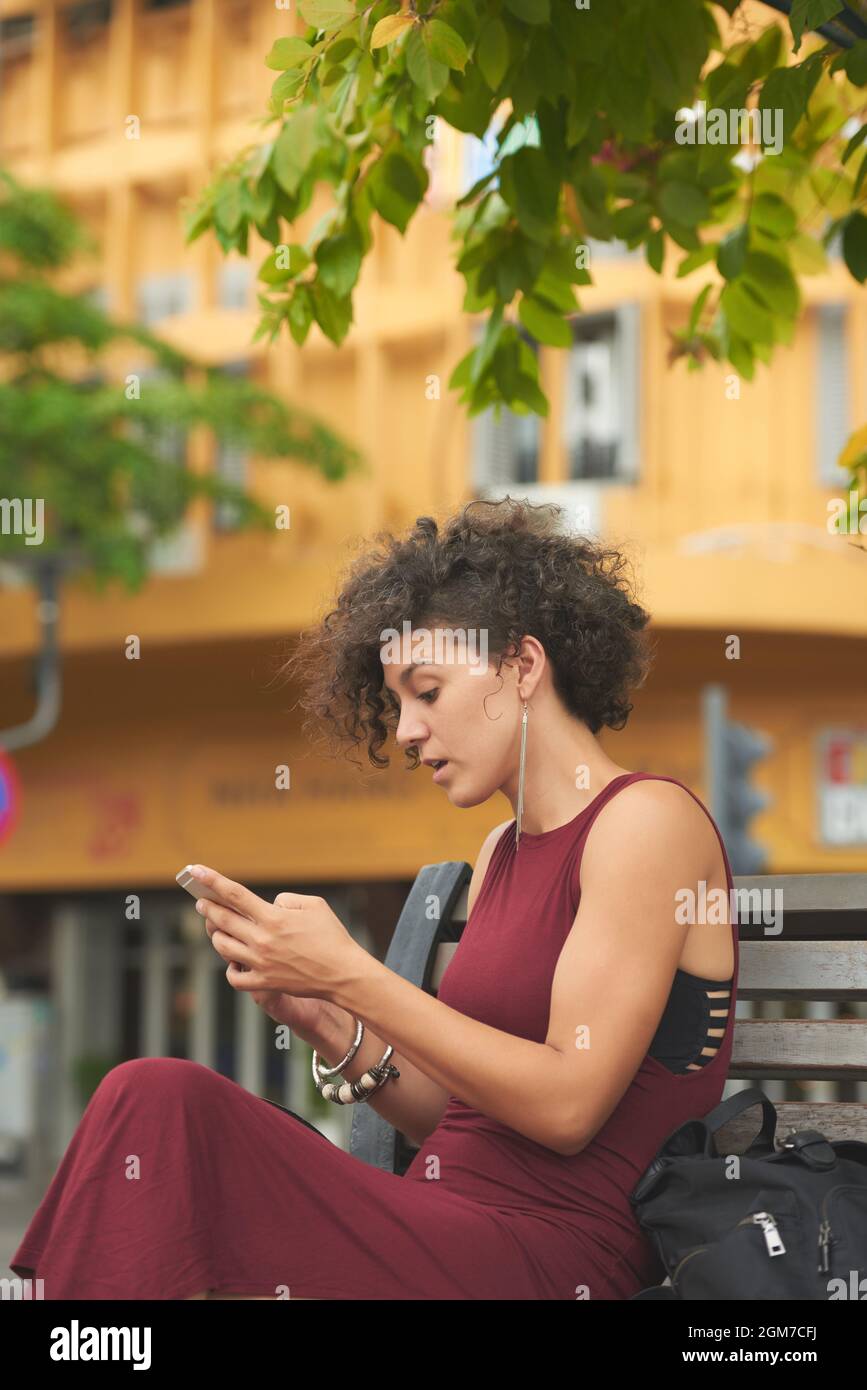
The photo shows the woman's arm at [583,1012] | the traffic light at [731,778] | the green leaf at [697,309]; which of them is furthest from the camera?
the traffic light at [731,778]

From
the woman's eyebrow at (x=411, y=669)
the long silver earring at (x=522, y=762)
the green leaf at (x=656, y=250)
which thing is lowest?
the long silver earring at (x=522, y=762)

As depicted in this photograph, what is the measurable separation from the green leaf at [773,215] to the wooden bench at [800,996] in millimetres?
1594

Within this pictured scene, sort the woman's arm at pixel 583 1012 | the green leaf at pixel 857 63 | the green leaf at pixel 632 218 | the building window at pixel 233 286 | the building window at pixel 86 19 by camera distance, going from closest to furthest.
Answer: the woman's arm at pixel 583 1012 → the green leaf at pixel 857 63 → the green leaf at pixel 632 218 → the building window at pixel 233 286 → the building window at pixel 86 19

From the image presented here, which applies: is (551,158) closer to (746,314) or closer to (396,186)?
(396,186)

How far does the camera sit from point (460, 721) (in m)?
2.63

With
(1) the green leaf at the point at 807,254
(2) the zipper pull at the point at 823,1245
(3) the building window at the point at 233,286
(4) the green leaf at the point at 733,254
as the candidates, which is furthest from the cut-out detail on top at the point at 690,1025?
(3) the building window at the point at 233,286

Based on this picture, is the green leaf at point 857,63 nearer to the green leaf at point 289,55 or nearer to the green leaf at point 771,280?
the green leaf at point 289,55

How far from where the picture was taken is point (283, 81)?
3197 mm

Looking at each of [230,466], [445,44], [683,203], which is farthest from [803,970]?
[230,466]

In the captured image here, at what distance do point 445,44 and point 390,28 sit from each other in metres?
0.09

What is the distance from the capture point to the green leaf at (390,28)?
9.55ft

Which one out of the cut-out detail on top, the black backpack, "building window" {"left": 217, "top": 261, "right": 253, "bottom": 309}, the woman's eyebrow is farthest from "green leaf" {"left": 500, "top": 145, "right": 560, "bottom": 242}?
"building window" {"left": 217, "top": 261, "right": 253, "bottom": 309}

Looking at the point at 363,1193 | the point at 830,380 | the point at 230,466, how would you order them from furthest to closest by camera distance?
the point at 230,466 → the point at 830,380 → the point at 363,1193

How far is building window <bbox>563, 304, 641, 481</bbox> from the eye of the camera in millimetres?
14609
